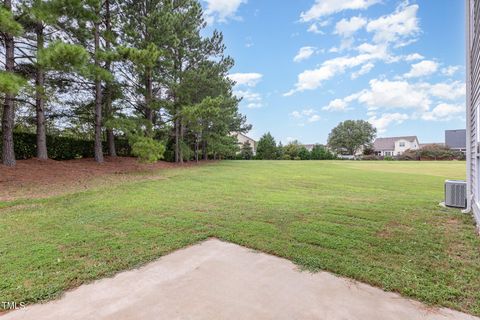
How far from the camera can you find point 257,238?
366cm

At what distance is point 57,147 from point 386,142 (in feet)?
217

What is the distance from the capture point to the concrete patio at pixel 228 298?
1967mm

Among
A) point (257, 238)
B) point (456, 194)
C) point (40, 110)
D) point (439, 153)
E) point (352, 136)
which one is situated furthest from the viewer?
point (352, 136)

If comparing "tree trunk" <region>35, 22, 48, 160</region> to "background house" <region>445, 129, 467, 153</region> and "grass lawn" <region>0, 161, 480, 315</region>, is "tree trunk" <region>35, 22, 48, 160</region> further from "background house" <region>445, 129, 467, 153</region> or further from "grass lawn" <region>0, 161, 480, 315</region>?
"background house" <region>445, 129, 467, 153</region>

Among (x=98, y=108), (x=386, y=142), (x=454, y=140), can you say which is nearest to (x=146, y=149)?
(x=98, y=108)

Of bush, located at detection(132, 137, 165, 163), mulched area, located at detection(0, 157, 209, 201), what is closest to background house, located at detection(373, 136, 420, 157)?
bush, located at detection(132, 137, 165, 163)

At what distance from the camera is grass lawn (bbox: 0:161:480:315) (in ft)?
8.11

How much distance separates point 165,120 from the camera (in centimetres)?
1700

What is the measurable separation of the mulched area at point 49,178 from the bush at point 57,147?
1.14 meters

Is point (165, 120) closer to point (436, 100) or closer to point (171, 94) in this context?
point (171, 94)

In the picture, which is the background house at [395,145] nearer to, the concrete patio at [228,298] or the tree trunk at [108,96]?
the tree trunk at [108,96]

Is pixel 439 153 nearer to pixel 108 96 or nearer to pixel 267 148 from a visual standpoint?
pixel 267 148

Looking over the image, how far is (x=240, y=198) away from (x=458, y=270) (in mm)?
4679

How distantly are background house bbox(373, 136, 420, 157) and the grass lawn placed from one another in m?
60.6
